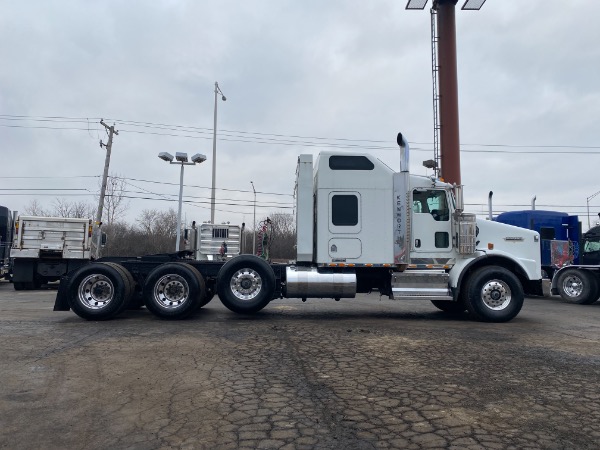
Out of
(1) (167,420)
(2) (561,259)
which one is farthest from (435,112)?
(1) (167,420)

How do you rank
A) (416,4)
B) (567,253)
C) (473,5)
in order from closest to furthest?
1. (567,253)
2. (473,5)
3. (416,4)

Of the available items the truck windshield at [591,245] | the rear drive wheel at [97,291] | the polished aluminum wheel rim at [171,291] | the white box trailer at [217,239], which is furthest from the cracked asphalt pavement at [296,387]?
the white box trailer at [217,239]

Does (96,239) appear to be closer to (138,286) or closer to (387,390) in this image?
(138,286)

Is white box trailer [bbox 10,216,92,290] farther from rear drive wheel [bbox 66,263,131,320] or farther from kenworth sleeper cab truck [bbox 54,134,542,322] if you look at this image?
kenworth sleeper cab truck [bbox 54,134,542,322]

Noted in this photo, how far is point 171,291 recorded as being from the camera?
9617 mm

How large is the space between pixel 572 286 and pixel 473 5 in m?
20.4

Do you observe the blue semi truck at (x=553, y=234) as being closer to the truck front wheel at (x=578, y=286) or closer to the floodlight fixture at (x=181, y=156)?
the truck front wheel at (x=578, y=286)

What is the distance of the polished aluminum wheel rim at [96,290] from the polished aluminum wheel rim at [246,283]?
246cm

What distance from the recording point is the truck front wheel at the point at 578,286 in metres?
15.1

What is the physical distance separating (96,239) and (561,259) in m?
19.6

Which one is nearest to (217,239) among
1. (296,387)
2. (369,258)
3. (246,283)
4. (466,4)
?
(246,283)

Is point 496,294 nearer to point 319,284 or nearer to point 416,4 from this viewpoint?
point 319,284

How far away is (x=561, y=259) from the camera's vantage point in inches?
662

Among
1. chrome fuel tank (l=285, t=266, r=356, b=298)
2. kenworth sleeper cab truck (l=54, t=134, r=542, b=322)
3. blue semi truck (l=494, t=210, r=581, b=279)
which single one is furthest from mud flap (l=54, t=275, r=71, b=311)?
blue semi truck (l=494, t=210, r=581, b=279)
